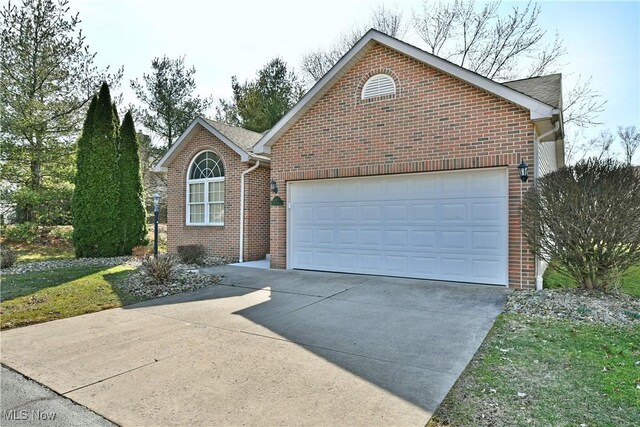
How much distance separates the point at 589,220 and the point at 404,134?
4071 millimetres

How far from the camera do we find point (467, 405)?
10.4 feet

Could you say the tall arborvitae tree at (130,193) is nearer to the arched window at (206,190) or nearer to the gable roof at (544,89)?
the arched window at (206,190)

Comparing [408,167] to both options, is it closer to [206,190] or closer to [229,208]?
[229,208]

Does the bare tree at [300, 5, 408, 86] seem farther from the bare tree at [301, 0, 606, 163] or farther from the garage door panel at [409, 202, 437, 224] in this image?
the garage door panel at [409, 202, 437, 224]

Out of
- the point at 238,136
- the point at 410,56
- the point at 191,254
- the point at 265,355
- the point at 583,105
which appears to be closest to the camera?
the point at 265,355

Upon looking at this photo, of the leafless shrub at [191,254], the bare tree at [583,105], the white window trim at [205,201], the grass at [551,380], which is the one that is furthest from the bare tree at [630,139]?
the leafless shrub at [191,254]

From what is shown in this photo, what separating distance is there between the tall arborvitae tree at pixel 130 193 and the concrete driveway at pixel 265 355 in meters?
7.70

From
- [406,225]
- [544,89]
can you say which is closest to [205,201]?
[406,225]

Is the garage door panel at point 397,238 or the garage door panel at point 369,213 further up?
the garage door panel at point 369,213

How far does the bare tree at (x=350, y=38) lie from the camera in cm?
2412

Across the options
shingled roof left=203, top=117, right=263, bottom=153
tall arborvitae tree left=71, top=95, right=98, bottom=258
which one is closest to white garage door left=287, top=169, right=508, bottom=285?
shingled roof left=203, top=117, right=263, bottom=153

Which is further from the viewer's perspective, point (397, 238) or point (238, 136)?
point (238, 136)

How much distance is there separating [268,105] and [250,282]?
1911cm

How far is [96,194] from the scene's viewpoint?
13.2m
